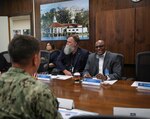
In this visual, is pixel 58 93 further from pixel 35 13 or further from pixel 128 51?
pixel 35 13

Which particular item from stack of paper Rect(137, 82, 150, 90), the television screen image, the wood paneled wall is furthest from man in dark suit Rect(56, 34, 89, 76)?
stack of paper Rect(137, 82, 150, 90)

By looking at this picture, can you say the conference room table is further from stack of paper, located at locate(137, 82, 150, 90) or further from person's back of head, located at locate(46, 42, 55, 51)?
person's back of head, located at locate(46, 42, 55, 51)

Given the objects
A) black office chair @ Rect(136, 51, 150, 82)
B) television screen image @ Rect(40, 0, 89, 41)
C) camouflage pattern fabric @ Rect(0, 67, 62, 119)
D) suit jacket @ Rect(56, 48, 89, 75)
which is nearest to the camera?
camouflage pattern fabric @ Rect(0, 67, 62, 119)

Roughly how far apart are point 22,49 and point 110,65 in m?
2.23

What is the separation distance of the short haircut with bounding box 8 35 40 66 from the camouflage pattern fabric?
0.13 metres

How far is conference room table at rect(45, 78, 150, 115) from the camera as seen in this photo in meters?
1.64

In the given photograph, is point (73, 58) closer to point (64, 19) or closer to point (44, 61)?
point (44, 61)

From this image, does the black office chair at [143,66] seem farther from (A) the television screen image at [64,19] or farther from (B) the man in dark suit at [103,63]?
(A) the television screen image at [64,19]

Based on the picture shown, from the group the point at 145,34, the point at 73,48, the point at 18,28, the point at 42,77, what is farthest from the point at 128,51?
the point at 18,28

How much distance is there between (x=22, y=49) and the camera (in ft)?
3.64

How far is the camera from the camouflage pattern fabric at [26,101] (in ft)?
3.21

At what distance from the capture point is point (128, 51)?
400cm

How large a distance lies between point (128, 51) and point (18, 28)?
399 centimetres

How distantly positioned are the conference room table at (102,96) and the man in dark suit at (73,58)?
3.92 feet
